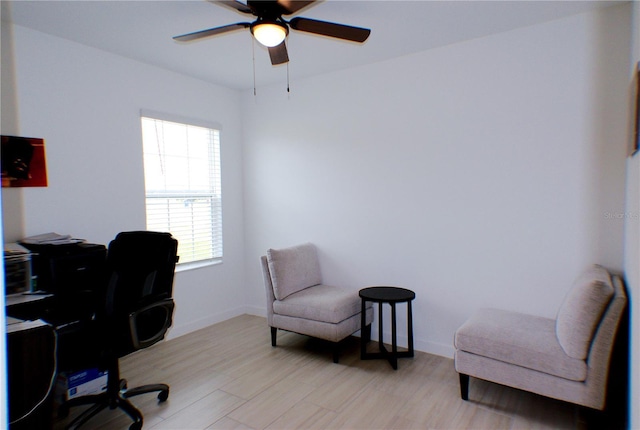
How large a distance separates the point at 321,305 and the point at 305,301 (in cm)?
19

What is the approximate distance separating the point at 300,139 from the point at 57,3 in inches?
92.0

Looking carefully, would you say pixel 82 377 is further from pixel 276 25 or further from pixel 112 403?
pixel 276 25

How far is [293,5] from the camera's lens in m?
2.01

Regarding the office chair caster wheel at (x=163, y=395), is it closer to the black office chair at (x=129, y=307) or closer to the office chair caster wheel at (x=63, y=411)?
the black office chair at (x=129, y=307)

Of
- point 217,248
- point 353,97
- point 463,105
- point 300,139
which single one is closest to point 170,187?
point 217,248

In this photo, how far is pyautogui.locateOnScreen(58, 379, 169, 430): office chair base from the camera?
2334 millimetres

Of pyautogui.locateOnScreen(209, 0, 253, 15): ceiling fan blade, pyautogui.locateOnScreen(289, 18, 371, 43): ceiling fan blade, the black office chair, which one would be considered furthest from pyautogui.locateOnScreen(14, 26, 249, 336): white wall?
pyautogui.locateOnScreen(289, 18, 371, 43): ceiling fan blade

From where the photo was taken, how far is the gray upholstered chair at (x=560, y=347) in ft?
7.01

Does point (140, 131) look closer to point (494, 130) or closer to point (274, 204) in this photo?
point (274, 204)

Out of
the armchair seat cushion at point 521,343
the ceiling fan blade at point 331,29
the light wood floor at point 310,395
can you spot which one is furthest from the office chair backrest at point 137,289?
the armchair seat cushion at point 521,343

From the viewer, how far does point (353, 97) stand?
380cm

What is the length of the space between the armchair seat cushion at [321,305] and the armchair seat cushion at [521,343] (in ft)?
3.35

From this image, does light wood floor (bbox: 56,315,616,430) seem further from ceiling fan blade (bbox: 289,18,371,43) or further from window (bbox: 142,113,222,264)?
ceiling fan blade (bbox: 289,18,371,43)

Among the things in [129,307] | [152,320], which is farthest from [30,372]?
[152,320]
